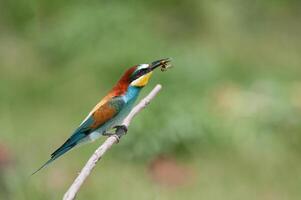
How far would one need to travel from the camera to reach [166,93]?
4.00 meters

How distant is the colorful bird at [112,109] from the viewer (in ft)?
5.31

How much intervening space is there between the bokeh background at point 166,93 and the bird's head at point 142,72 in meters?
0.97

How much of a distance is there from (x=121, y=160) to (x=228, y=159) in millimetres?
426

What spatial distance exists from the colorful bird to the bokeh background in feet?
2.74

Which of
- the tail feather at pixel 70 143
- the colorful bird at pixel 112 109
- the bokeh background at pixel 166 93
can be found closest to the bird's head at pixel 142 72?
the colorful bird at pixel 112 109

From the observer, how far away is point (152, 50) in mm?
4324

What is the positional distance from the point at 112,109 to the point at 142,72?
15cm

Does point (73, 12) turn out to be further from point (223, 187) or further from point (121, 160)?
point (223, 187)

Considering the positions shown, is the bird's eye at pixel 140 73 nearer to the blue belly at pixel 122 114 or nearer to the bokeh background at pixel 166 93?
the blue belly at pixel 122 114

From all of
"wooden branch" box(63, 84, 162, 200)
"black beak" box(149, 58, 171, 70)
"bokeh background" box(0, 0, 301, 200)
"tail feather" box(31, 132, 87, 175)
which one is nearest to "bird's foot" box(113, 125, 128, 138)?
"wooden branch" box(63, 84, 162, 200)

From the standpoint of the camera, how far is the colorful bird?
162 cm

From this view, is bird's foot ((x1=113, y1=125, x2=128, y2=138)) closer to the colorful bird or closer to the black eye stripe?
the colorful bird

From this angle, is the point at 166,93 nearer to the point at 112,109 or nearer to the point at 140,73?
the point at 112,109

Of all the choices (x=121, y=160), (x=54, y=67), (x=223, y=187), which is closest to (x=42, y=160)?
(x=121, y=160)
